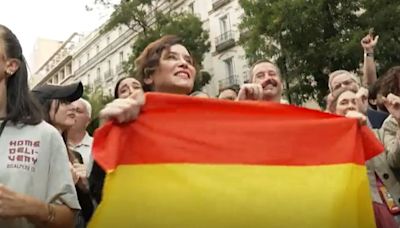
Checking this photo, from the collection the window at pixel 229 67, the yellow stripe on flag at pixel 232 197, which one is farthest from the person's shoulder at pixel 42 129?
the window at pixel 229 67

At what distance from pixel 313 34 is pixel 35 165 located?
50.3ft

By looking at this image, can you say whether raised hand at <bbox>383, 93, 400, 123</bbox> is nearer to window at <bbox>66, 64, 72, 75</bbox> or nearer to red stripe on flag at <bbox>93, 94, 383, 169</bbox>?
red stripe on flag at <bbox>93, 94, 383, 169</bbox>

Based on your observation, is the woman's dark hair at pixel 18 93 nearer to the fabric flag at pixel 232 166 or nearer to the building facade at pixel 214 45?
the fabric flag at pixel 232 166

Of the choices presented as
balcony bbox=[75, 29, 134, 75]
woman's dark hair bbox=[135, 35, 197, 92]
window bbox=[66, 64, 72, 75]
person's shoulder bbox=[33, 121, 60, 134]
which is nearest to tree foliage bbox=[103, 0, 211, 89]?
balcony bbox=[75, 29, 134, 75]

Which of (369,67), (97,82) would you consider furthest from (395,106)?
(97,82)

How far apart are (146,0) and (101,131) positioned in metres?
25.6

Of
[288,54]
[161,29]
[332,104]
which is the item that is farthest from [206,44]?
[332,104]

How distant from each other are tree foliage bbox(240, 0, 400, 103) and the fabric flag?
13107mm

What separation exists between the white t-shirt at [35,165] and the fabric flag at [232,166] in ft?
0.51

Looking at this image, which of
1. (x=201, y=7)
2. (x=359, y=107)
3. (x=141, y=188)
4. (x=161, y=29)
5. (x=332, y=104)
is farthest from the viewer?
(x=201, y=7)

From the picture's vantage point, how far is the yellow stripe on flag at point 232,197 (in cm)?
230

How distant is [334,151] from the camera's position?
2.68 m

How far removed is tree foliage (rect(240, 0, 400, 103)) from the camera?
1567cm

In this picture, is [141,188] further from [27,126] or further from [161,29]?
[161,29]
